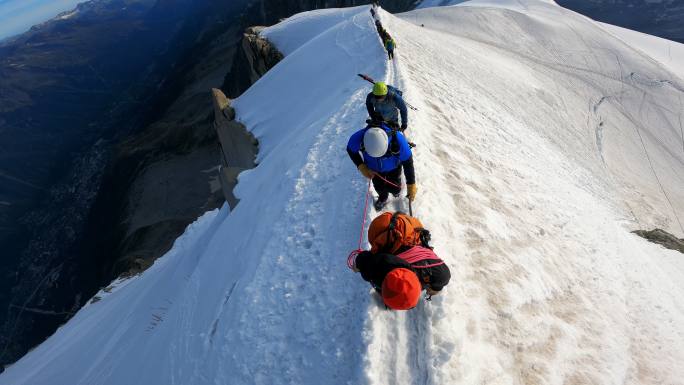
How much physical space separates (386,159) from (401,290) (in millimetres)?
2897

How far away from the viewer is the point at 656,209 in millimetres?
14867

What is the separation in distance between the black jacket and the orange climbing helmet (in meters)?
0.30

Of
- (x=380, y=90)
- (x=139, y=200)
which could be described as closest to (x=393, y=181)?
(x=380, y=90)

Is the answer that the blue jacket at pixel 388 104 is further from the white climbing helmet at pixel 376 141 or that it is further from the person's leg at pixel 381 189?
the white climbing helmet at pixel 376 141

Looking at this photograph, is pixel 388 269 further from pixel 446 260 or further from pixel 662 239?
pixel 662 239

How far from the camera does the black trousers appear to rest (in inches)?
264

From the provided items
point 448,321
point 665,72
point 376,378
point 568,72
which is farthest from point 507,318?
point 665,72

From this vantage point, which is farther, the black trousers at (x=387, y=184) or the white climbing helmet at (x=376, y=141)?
the black trousers at (x=387, y=184)

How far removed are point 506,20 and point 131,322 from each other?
104 ft

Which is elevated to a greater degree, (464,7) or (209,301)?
(464,7)

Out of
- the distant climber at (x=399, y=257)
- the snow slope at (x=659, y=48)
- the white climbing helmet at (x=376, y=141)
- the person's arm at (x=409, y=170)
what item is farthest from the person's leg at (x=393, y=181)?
the snow slope at (x=659, y=48)

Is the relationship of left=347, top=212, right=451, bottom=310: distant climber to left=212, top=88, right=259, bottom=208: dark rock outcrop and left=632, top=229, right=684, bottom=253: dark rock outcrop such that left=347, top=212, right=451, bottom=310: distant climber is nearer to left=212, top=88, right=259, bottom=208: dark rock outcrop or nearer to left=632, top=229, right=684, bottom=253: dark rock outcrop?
left=632, top=229, right=684, bottom=253: dark rock outcrop

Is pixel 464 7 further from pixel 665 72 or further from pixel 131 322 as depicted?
pixel 131 322

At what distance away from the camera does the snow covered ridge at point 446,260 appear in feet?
17.3
